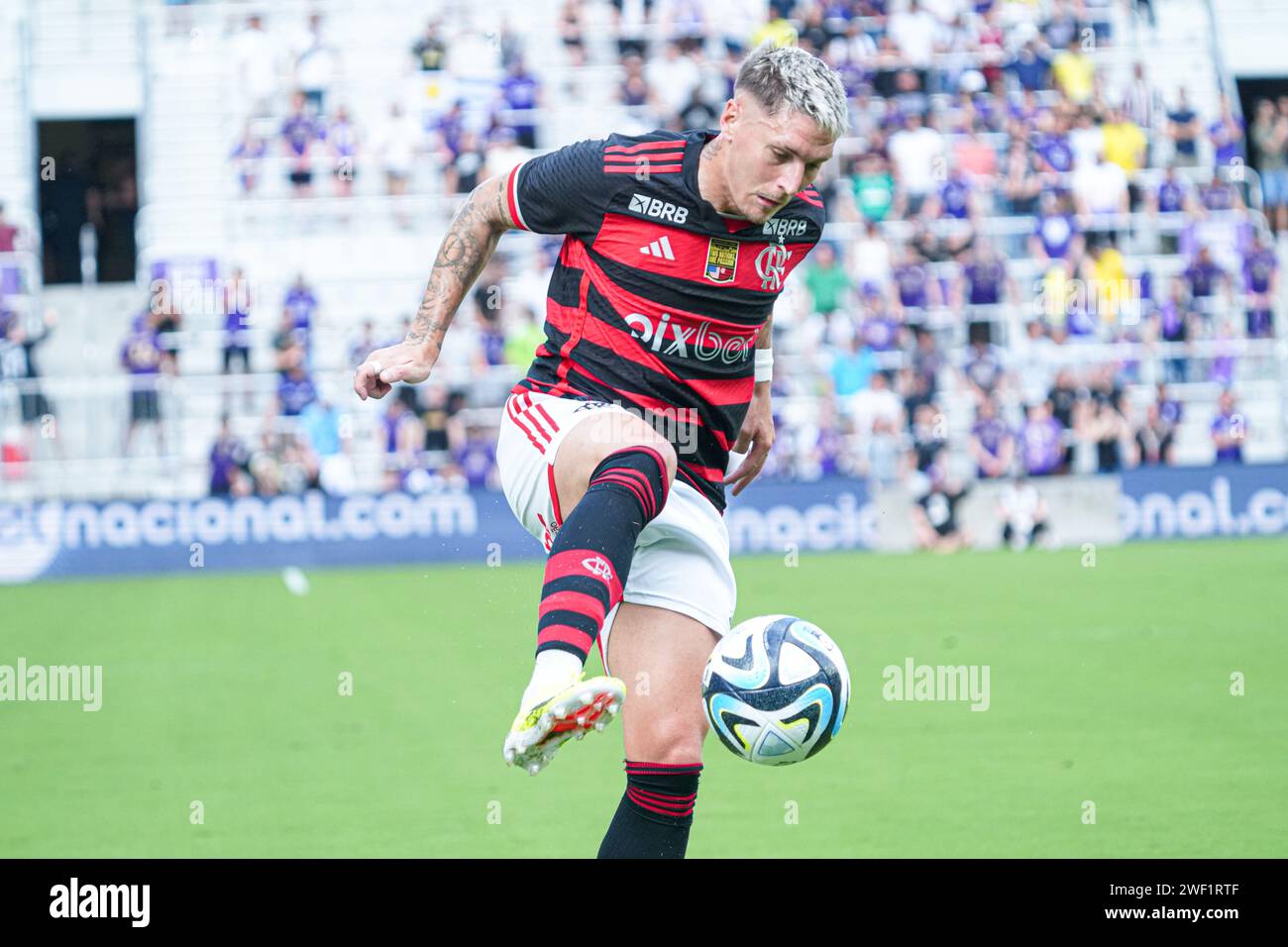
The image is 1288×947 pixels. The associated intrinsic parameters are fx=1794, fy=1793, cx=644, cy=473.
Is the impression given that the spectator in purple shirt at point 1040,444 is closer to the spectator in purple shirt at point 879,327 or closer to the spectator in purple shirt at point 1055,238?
the spectator in purple shirt at point 879,327

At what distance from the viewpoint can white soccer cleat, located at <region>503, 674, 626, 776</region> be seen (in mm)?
3955

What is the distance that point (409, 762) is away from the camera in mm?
8258

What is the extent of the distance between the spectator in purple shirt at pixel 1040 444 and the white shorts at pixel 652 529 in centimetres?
1437

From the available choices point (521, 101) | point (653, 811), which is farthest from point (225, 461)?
point (653, 811)

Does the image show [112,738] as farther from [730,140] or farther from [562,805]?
[730,140]

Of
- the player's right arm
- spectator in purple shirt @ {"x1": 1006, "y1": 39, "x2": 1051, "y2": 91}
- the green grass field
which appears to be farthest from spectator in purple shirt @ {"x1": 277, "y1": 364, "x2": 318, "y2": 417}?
the player's right arm

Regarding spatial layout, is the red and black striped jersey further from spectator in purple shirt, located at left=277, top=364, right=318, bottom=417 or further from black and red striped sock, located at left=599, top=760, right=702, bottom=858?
spectator in purple shirt, located at left=277, top=364, right=318, bottom=417

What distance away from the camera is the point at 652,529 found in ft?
16.7

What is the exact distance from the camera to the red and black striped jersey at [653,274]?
501 cm

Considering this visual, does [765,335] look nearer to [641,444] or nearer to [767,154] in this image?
[767,154]

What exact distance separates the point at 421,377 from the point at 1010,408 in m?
15.5

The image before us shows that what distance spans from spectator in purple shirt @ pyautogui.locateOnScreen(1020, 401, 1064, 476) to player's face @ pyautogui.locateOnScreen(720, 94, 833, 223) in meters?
14.7

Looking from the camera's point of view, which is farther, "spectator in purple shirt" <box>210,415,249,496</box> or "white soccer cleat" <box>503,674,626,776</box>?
"spectator in purple shirt" <box>210,415,249,496</box>
